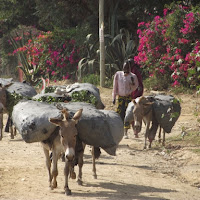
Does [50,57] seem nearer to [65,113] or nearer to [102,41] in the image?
[102,41]

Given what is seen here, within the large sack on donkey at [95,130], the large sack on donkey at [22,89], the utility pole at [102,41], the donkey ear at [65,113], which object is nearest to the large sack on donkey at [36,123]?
the donkey ear at [65,113]

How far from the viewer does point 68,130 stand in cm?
678

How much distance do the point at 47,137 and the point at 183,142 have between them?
541 cm

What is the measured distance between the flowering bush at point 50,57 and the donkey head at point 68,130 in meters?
16.2

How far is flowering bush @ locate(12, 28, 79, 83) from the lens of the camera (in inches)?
915

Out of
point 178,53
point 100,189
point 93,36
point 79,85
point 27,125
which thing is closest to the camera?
point 27,125

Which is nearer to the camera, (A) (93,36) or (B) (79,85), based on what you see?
(B) (79,85)

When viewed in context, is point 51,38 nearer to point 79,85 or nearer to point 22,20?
point 22,20

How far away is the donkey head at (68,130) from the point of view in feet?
22.0

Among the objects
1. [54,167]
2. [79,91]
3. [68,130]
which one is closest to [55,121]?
[68,130]

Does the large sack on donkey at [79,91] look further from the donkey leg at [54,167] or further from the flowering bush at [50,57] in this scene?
the flowering bush at [50,57]

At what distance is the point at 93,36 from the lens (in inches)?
892

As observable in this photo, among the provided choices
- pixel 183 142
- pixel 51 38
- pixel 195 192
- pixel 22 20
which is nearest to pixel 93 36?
pixel 51 38

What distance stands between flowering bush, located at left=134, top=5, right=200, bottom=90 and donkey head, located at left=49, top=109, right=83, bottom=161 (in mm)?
9706
